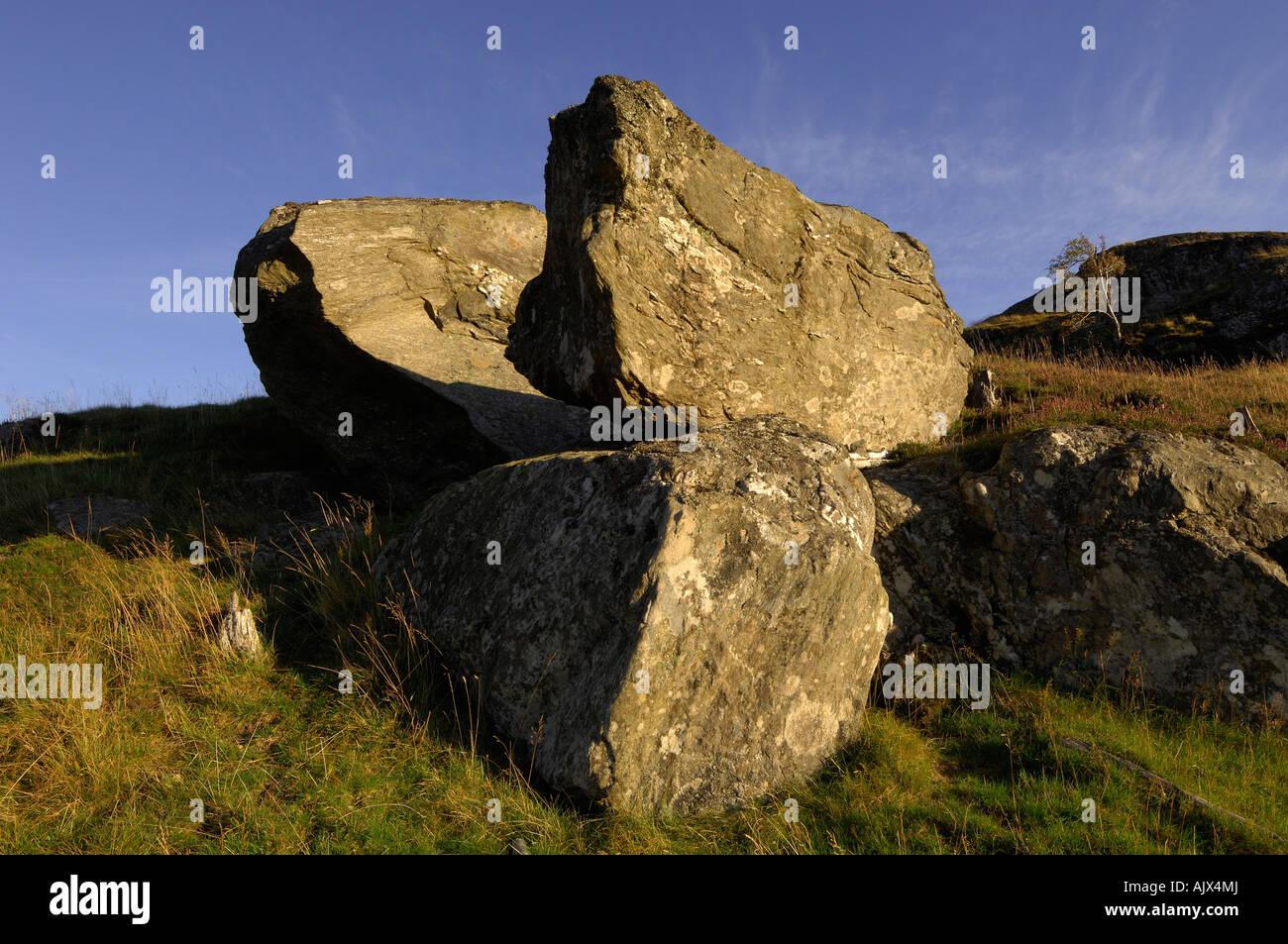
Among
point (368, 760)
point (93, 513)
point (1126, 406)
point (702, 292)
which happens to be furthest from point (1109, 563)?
point (93, 513)

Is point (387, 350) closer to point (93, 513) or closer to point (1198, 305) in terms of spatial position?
point (93, 513)

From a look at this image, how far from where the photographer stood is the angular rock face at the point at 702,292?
26.6ft

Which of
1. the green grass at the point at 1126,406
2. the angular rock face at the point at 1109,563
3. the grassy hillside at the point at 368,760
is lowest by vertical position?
the grassy hillside at the point at 368,760

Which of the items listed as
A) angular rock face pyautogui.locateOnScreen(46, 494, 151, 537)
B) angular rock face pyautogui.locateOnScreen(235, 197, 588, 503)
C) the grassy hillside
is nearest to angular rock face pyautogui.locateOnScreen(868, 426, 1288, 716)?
the grassy hillside

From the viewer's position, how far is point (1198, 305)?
23203mm

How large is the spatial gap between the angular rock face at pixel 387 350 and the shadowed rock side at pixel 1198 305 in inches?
671

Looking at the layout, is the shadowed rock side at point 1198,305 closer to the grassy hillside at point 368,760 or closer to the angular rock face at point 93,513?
the grassy hillside at point 368,760

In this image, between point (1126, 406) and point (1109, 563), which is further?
point (1126, 406)

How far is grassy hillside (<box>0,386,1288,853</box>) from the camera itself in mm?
4938

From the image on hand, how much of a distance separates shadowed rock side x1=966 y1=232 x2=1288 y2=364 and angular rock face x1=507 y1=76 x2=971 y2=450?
1444 cm

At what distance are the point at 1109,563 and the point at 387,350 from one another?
9.79m

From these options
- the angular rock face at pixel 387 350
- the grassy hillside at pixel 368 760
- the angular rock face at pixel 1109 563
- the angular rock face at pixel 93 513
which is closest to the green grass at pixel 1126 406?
the angular rock face at pixel 1109 563

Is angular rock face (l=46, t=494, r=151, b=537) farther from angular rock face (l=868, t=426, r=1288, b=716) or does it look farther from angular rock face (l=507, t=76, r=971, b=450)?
angular rock face (l=868, t=426, r=1288, b=716)

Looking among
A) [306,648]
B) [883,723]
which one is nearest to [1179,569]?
[883,723]
